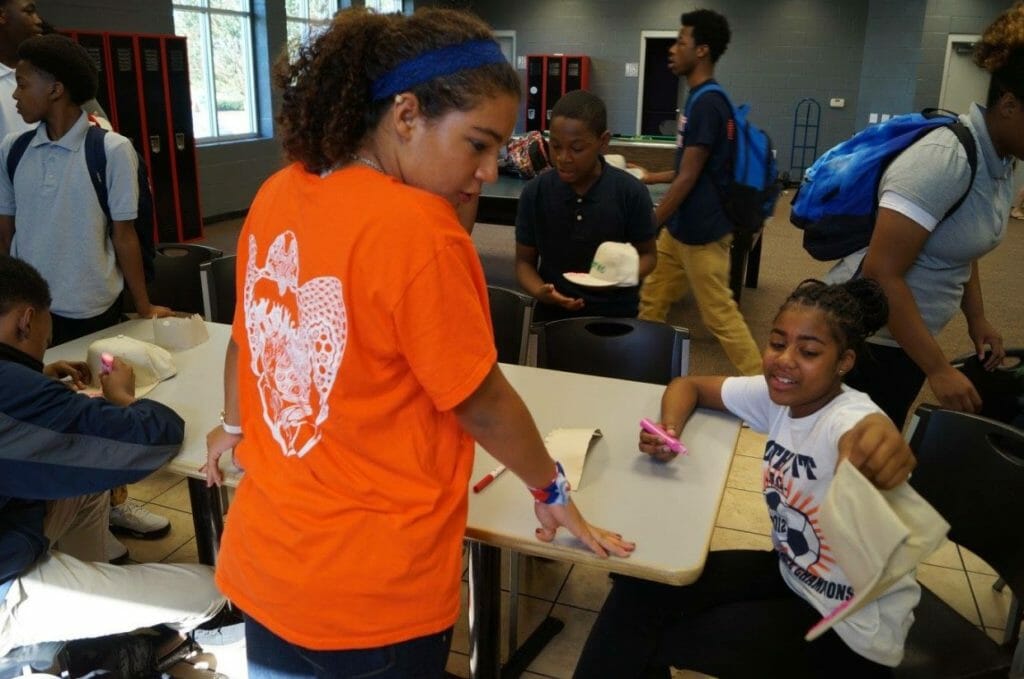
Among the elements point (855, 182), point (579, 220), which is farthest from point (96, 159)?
point (855, 182)

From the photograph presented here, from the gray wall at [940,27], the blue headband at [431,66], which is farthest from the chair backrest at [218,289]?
the gray wall at [940,27]

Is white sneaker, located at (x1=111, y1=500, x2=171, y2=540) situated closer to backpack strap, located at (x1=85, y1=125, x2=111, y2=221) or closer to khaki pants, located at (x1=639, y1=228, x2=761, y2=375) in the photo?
Result: backpack strap, located at (x1=85, y1=125, x2=111, y2=221)

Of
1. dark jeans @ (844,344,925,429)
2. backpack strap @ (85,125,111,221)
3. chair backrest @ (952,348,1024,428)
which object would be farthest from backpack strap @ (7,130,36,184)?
chair backrest @ (952,348,1024,428)

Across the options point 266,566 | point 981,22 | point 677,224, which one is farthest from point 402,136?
point 981,22

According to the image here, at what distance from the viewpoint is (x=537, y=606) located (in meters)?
2.40

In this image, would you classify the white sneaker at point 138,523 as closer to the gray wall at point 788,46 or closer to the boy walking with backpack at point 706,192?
the boy walking with backpack at point 706,192

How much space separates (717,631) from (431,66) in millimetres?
1112

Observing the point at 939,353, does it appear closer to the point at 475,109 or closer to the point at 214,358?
the point at 475,109

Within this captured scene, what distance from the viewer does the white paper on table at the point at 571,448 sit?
59.3 inches

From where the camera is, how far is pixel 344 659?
0.99 m

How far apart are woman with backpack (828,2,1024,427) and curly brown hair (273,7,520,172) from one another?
1.07 metres

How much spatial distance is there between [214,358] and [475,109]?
1.44 meters

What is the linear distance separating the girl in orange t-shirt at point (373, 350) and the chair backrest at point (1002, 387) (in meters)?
1.56

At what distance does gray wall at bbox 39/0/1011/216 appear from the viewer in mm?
9875
